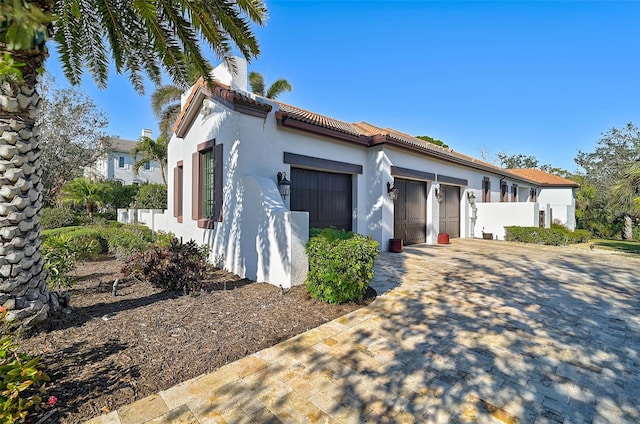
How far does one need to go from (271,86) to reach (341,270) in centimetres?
2067

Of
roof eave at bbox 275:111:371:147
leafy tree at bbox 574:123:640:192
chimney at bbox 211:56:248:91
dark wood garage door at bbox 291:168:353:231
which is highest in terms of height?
leafy tree at bbox 574:123:640:192

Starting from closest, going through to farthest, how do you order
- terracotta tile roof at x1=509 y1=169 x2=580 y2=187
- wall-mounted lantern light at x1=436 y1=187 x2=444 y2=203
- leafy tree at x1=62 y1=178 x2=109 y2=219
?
wall-mounted lantern light at x1=436 y1=187 x2=444 y2=203 < leafy tree at x1=62 y1=178 x2=109 y2=219 < terracotta tile roof at x1=509 y1=169 x2=580 y2=187

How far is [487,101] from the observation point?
1805 cm

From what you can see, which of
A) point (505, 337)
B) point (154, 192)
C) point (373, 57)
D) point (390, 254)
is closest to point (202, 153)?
point (390, 254)

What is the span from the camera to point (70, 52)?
21.8 ft

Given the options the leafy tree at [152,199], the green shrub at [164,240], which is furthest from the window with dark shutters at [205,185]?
the leafy tree at [152,199]

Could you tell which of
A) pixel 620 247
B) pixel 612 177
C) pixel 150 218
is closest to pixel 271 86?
pixel 150 218

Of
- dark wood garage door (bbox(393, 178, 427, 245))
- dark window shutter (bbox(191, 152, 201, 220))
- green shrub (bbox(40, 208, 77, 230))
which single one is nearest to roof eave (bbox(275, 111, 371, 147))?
dark wood garage door (bbox(393, 178, 427, 245))

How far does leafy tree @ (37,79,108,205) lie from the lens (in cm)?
2106

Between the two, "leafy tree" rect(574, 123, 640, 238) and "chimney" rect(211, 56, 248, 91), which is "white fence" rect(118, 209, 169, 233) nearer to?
"chimney" rect(211, 56, 248, 91)

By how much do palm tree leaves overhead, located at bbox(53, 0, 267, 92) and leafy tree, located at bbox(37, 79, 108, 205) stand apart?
1924cm

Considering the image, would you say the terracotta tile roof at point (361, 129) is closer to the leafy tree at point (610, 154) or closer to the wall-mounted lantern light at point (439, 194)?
the wall-mounted lantern light at point (439, 194)

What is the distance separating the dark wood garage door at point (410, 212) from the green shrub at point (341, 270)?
23.1ft

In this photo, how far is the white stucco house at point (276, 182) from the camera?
680cm
